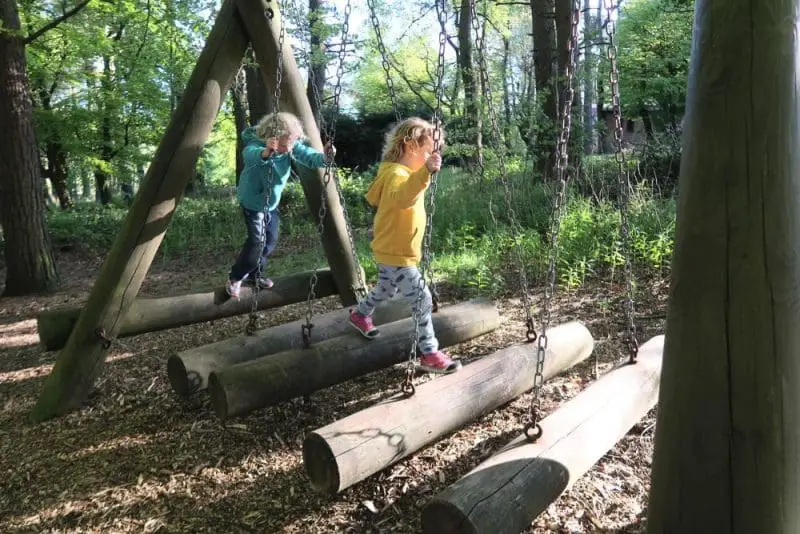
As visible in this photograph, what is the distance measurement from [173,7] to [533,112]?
731 centimetres

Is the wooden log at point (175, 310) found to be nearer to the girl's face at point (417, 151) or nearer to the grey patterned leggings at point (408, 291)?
the grey patterned leggings at point (408, 291)

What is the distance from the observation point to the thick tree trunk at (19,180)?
21.6 feet

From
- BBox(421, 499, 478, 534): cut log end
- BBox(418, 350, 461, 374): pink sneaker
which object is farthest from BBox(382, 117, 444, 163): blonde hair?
BBox(421, 499, 478, 534): cut log end

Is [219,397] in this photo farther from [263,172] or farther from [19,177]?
[19,177]

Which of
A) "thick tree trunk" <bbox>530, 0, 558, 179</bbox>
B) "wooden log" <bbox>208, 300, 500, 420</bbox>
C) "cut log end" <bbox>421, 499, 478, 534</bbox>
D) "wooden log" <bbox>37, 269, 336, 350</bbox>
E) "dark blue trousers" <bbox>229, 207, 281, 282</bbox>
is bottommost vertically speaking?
"cut log end" <bbox>421, 499, 478, 534</bbox>

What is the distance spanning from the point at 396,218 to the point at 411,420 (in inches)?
48.3

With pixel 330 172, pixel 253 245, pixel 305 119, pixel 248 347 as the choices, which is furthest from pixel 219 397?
pixel 305 119

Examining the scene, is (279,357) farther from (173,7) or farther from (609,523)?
(173,7)

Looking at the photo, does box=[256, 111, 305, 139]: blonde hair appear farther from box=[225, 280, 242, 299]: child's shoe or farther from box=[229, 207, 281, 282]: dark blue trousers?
box=[225, 280, 242, 299]: child's shoe

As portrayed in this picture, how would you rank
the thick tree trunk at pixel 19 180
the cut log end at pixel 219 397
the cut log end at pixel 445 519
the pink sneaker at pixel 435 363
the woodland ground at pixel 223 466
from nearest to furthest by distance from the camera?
1. the cut log end at pixel 445 519
2. the woodland ground at pixel 223 466
3. the cut log end at pixel 219 397
4. the pink sneaker at pixel 435 363
5. the thick tree trunk at pixel 19 180

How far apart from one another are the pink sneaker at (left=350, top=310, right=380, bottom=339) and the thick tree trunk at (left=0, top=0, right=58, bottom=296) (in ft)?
17.4

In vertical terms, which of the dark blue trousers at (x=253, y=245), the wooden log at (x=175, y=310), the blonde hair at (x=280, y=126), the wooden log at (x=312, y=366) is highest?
the blonde hair at (x=280, y=126)

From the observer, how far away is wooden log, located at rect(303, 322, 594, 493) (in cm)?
231

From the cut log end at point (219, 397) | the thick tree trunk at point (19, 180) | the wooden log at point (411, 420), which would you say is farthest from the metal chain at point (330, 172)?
the thick tree trunk at point (19, 180)
